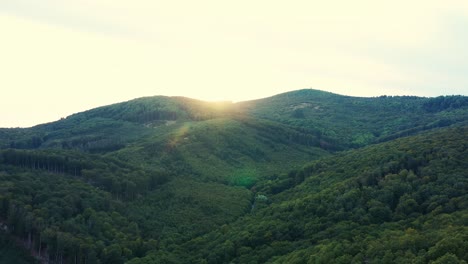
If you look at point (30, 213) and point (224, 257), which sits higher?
point (30, 213)

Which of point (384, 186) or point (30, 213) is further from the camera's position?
point (384, 186)

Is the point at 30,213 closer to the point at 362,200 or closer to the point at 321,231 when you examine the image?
the point at 321,231

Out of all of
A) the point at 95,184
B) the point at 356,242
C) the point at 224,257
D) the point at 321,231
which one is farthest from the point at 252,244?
the point at 95,184

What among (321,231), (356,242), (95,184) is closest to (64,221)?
(95,184)

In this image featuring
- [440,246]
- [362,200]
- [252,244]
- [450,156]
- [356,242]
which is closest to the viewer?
[440,246]

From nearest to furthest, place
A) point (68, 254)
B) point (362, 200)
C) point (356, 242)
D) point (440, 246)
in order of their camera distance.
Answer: point (440, 246) < point (356, 242) < point (68, 254) < point (362, 200)

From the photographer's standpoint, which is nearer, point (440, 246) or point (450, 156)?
point (440, 246)

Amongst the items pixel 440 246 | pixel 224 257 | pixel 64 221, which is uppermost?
pixel 440 246

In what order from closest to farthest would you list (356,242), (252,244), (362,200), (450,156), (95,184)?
(356,242), (252,244), (362,200), (450,156), (95,184)

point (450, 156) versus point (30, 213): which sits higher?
point (450, 156)

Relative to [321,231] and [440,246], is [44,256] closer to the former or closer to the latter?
[321,231]
